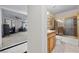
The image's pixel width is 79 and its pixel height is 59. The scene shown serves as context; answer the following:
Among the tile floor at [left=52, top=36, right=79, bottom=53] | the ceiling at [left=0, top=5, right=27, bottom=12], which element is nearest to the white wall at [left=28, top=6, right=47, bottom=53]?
the ceiling at [left=0, top=5, right=27, bottom=12]

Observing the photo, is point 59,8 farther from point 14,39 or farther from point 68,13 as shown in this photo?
point 14,39

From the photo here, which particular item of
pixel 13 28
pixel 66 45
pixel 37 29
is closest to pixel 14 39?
pixel 13 28

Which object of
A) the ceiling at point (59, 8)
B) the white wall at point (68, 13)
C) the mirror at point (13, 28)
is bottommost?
the mirror at point (13, 28)

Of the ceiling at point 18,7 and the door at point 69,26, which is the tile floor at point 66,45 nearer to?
the door at point 69,26

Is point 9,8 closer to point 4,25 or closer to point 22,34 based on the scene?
point 4,25

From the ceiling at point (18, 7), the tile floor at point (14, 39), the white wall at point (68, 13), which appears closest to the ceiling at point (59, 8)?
the white wall at point (68, 13)

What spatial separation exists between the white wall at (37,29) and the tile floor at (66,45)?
18cm

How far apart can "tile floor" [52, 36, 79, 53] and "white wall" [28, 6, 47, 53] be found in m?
0.18

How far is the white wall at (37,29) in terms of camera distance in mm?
1102

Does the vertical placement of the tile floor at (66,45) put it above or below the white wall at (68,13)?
below

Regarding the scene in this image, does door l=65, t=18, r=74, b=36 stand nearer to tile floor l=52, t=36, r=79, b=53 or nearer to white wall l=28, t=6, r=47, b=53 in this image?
tile floor l=52, t=36, r=79, b=53

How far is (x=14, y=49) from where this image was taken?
3.67 feet
